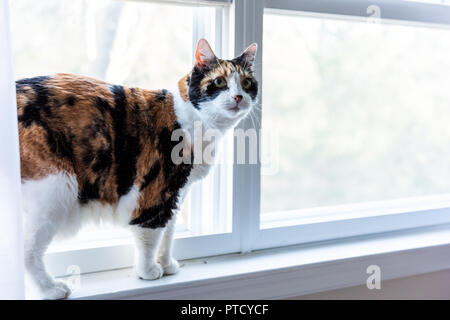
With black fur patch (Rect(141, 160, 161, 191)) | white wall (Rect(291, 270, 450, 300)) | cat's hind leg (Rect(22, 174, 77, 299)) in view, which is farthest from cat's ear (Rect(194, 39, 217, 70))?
white wall (Rect(291, 270, 450, 300))

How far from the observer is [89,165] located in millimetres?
792

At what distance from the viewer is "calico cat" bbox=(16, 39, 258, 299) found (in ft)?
2.43

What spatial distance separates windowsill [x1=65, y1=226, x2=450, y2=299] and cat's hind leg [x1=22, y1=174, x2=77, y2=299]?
0.13 metres

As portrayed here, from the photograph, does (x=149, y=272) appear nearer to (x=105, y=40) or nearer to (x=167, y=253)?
(x=167, y=253)

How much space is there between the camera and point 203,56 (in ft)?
2.81

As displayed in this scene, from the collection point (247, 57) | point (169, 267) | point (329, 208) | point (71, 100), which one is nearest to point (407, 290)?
point (329, 208)

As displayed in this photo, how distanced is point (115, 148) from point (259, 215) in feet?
1.53

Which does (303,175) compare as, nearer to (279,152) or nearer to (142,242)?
(279,152)

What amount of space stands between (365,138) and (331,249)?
43cm

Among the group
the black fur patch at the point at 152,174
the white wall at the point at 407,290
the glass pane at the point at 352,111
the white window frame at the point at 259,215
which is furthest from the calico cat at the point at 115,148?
the white wall at the point at 407,290

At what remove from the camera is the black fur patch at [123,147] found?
2.68ft

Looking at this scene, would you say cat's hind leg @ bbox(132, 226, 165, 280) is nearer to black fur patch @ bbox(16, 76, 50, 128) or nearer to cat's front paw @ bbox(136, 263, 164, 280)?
cat's front paw @ bbox(136, 263, 164, 280)

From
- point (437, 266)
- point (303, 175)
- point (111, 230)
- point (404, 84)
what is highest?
point (404, 84)
